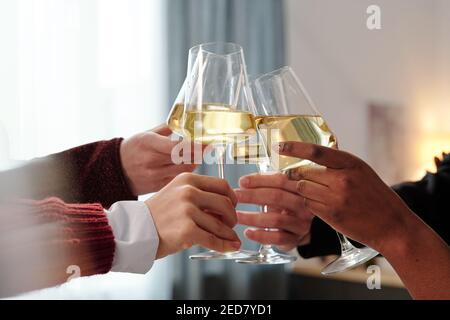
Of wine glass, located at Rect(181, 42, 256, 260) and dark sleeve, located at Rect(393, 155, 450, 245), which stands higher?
wine glass, located at Rect(181, 42, 256, 260)

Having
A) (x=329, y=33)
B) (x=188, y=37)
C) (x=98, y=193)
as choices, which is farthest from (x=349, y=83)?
(x=98, y=193)

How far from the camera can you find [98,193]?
0.99m

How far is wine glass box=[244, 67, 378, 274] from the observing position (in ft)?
2.37

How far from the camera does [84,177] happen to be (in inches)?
38.9

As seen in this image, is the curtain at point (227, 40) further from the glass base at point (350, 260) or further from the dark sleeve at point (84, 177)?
the glass base at point (350, 260)

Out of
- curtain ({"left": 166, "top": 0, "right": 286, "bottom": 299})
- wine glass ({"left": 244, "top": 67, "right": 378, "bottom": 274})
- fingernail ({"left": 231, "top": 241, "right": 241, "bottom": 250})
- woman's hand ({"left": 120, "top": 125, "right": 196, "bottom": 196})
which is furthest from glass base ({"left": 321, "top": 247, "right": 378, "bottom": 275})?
curtain ({"left": 166, "top": 0, "right": 286, "bottom": 299})

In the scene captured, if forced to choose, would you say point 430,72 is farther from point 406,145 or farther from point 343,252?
point 343,252

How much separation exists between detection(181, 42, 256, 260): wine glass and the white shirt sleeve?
0.13 meters

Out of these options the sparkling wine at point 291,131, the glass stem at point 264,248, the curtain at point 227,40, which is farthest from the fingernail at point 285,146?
the curtain at point 227,40

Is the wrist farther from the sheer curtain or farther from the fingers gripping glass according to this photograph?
the sheer curtain

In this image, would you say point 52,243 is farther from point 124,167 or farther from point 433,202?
point 433,202

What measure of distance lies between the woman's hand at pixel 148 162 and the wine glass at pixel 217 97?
23 cm

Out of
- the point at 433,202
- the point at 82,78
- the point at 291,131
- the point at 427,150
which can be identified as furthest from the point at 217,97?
the point at 427,150
